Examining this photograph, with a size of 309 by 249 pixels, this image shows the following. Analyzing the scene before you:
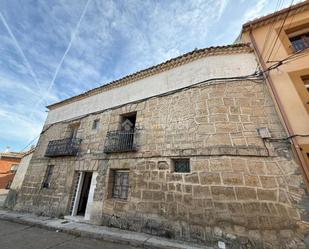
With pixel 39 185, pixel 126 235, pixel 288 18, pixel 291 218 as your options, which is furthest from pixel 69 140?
pixel 288 18

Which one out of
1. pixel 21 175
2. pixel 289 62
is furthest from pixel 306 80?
pixel 21 175

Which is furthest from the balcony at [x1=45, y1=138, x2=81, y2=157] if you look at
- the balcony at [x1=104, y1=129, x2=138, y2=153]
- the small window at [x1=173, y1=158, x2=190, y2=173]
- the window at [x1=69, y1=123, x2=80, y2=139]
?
the small window at [x1=173, y1=158, x2=190, y2=173]

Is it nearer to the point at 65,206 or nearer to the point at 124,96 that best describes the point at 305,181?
the point at 124,96

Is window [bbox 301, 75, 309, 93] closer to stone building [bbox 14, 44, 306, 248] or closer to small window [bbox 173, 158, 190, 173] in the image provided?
stone building [bbox 14, 44, 306, 248]

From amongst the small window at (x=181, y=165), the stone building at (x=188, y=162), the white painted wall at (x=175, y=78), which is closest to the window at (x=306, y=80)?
the stone building at (x=188, y=162)

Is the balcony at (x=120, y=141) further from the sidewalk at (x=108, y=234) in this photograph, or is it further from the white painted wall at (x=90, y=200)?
the sidewalk at (x=108, y=234)

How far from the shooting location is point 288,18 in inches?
201

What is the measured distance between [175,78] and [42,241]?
619cm

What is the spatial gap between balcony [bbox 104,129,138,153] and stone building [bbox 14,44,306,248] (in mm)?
40

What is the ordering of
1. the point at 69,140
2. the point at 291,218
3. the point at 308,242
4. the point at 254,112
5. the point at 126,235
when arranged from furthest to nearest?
the point at 69,140 → the point at 254,112 → the point at 126,235 → the point at 291,218 → the point at 308,242

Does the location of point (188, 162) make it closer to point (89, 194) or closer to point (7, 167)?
point (89, 194)

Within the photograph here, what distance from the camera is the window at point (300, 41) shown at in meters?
4.83

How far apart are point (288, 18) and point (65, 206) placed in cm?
1048

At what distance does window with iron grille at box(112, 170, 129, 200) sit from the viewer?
16.6 feet
